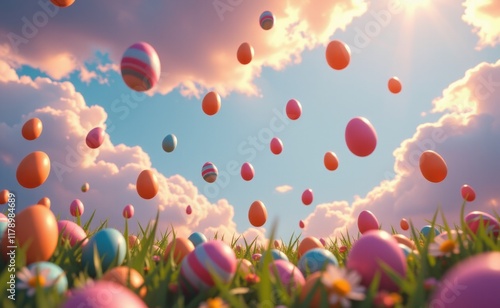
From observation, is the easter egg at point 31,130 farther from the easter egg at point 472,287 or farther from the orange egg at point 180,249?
the easter egg at point 472,287

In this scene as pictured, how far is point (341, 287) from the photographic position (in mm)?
1310

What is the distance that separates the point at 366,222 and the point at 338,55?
2.72 m

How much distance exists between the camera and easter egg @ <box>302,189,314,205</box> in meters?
7.95

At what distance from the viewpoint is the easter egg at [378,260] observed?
1.57 m

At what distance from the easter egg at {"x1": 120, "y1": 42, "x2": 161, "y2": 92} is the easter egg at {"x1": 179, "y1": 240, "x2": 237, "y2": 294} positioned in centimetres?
186

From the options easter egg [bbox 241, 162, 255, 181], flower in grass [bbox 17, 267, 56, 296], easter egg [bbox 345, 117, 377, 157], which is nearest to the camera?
flower in grass [bbox 17, 267, 56, 296]

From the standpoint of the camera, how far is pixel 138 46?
3121mm

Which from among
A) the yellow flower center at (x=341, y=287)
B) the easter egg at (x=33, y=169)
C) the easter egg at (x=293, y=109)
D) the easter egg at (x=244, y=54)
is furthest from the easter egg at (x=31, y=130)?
the yellow flower center at (x=341, y=287)

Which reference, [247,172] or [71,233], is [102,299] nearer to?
[71,233]

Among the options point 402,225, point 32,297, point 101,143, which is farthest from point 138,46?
point 402,225

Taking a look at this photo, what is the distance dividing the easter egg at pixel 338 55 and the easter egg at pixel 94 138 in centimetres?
434

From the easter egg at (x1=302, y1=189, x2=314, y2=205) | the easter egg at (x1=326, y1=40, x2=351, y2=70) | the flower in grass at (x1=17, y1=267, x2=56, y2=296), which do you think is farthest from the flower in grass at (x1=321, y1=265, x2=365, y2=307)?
the easter egg at (x1=302, y1=189, x2=314, y2=205)

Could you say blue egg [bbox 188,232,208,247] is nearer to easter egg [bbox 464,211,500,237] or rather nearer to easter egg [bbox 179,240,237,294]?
easter egg [bbox 179,240,237,294]

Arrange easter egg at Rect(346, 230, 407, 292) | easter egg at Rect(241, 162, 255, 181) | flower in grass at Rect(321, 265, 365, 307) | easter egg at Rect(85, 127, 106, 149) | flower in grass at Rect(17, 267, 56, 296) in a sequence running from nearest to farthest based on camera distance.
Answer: flower in grass at Rect(321, 265, 365, 307)
flower in grass at Rect(17, 267, 56, 296)
easter egg at Rect(346, 230, 407, 292)
easter egg at Rect(85, 127, 106, 149)
easter egg at Rect(241, 162, 255, 181)
